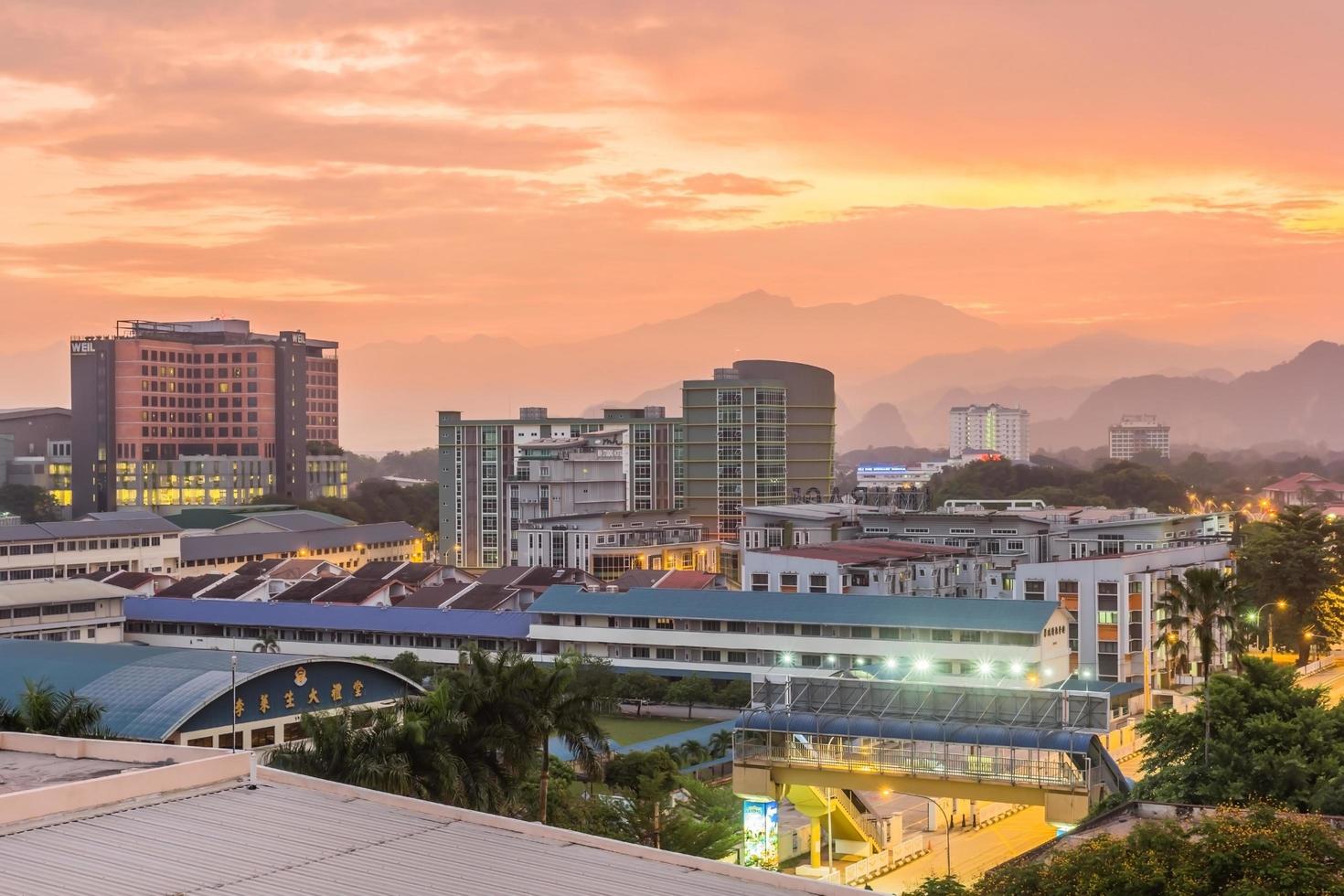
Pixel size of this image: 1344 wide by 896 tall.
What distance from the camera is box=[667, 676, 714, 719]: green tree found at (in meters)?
47.5

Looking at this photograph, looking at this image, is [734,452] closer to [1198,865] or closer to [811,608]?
[811,608]

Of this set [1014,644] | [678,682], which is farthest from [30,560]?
[1014,644]

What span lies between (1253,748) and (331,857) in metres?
16.0

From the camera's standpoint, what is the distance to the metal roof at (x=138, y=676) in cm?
2881

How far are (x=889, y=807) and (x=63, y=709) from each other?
18.2m

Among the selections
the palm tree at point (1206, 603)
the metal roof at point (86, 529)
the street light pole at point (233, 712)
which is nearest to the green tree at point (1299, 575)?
the palm tree at point (1206, 603)

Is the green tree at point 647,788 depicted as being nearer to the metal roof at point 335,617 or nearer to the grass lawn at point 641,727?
the grass lawn at point 641,727

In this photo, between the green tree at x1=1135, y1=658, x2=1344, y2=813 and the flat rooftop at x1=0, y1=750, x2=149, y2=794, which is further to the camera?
the green tree at x1=1135, y1=658, x2=1344, y2=813

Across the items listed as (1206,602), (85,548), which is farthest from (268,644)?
(1206,602)

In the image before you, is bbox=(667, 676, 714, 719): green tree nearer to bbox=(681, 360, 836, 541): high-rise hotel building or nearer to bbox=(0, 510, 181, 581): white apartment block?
bbox=(0, 510, 181, 581): white apartment block

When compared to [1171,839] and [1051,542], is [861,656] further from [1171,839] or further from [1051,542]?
[1171,839]

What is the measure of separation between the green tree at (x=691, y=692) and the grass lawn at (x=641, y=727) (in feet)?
2.96

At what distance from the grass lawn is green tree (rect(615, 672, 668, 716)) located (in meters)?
0.60

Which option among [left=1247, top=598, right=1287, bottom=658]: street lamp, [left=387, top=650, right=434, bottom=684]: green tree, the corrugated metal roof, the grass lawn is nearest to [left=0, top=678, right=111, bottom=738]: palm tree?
the corrugated metal roof
